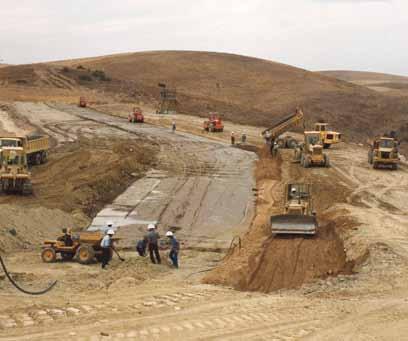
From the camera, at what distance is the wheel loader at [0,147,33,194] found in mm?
31859

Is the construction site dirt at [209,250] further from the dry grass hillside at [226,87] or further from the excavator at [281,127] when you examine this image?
the dry grass hillside at [226,87]

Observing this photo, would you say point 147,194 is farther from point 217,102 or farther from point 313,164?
point 217,102

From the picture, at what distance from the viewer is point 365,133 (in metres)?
70.4

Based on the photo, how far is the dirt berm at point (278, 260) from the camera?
19.8 metres

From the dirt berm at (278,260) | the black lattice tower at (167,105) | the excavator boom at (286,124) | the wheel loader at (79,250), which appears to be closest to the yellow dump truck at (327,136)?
the excavator boom at (286,124)

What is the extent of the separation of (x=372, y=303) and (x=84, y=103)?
62.3 meters

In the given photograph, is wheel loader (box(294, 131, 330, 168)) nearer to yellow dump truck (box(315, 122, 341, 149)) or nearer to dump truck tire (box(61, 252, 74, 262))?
yellow dump truck (box(315, 122, 341, 149))

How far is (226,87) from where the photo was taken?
332 ft

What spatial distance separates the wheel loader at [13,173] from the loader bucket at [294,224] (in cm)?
1254

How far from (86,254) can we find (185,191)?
47.0 ft

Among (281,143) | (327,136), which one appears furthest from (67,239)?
(327,136)

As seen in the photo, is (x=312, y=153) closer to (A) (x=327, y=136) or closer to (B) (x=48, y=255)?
(A) (x=327, y=136)

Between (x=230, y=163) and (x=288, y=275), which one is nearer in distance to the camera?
(x=288, y=275)

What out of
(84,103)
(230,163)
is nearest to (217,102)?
(84,103)
